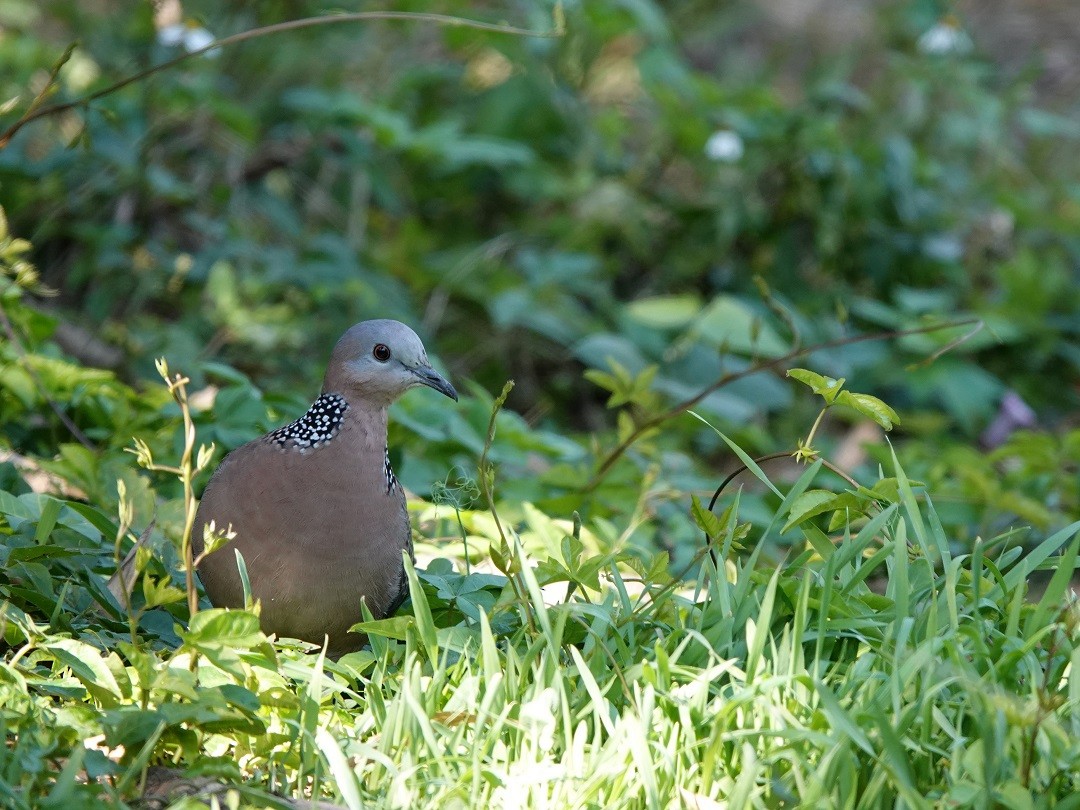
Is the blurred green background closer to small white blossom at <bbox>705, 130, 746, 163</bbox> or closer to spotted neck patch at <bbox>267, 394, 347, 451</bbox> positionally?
small white blossom at <bbox>705, 130, 746, 163</bbox>

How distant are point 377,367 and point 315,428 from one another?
224 millimetres

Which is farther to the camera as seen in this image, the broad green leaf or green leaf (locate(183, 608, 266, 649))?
the broad green leaf

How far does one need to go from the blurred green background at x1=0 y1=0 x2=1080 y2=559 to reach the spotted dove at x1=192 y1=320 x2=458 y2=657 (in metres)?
1.57

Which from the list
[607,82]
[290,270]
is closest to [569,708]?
[290,270]

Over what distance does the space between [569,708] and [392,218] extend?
5225mm

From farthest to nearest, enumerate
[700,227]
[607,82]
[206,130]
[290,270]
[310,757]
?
[607,82] < [700,227] < [206,130] < [290,270] < [310,757]

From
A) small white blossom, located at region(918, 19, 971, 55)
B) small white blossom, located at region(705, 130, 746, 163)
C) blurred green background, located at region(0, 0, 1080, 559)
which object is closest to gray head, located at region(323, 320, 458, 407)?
blurred green background, located at region(0, 0, 1080, 559)

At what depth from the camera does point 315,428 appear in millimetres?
2990

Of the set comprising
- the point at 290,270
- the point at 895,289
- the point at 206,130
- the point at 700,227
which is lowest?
the point at 895,289

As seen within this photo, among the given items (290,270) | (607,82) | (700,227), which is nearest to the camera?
(290,270)

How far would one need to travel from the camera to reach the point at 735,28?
29.8 feet

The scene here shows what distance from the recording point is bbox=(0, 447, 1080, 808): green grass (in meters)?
2.22

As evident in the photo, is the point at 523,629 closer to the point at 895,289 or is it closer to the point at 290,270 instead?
the point at 290,270

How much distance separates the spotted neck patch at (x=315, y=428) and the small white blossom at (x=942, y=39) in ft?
18.0
